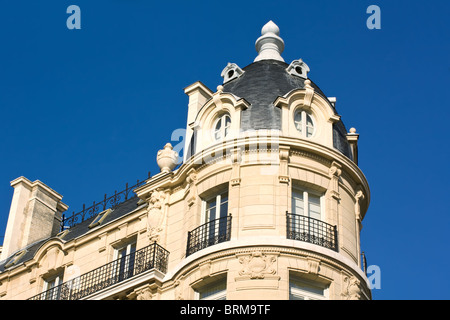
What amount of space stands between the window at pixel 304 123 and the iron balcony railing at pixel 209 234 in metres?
4.15

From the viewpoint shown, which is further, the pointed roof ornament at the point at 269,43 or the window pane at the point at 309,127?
the pointed roof ornament at the point at 269,43

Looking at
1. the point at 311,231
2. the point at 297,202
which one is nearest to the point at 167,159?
the point at 297,202

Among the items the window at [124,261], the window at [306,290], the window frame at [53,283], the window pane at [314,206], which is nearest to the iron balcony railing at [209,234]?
the window at [306,290]

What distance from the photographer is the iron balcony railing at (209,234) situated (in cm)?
2977

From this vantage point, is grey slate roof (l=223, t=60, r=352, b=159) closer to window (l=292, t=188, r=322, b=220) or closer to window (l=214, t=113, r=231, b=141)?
window (l=214, t=113, r=231, b=141)

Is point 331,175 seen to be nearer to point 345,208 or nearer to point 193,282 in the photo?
point 345,208

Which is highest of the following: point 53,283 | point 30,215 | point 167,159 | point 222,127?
point 30,215

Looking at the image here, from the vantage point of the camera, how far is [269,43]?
37.1 m

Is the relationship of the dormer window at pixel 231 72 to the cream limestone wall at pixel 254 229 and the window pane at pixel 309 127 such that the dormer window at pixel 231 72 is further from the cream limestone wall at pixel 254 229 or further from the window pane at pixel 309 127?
the cream limestone wall at pixel 254 229

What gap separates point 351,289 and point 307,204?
3051mm

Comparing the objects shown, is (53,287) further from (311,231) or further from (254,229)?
(311,231)
